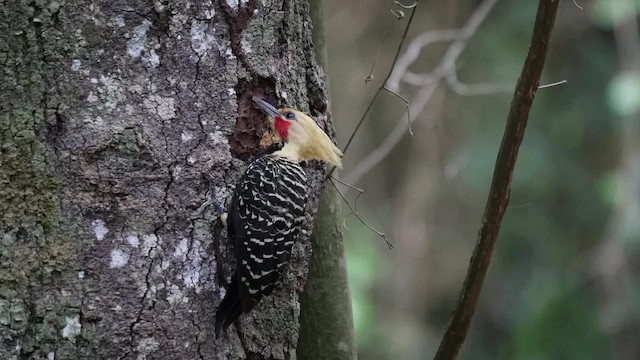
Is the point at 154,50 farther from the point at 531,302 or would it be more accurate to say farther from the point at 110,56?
the point at 531,302

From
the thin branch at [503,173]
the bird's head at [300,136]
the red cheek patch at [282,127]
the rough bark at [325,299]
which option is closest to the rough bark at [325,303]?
the rough bark at [325,299]

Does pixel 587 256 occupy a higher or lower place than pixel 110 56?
lower

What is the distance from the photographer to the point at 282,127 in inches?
98.8

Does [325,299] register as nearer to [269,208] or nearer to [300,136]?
[269,208]

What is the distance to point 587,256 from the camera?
17.6ft

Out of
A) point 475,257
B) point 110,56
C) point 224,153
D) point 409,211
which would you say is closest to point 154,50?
point 110,56

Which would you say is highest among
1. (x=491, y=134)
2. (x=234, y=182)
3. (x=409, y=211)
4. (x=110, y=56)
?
(x=110, y=56)

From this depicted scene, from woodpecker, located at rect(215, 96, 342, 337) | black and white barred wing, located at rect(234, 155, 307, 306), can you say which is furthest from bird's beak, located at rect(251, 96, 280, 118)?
black and white barred wing, located at rect(234, 155, 307, 306)

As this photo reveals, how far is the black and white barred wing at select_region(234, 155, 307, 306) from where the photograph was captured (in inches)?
90.7

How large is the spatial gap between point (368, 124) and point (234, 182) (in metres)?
3.05

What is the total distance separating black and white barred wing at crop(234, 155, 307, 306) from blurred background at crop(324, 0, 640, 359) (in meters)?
A: 2.15

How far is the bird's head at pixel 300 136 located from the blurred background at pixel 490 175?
6.72 ft

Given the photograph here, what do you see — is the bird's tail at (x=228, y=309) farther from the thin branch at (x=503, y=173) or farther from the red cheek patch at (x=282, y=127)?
the thin branch at (x=503, y=173)

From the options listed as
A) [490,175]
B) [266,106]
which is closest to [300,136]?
[266,106]
